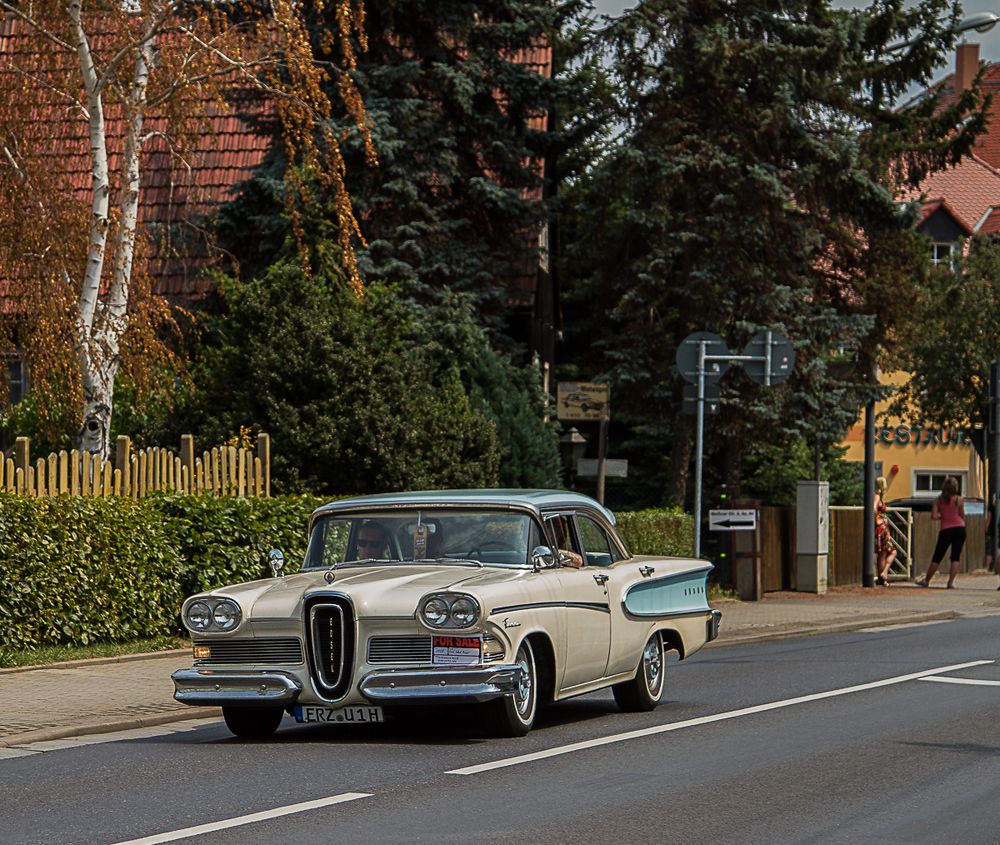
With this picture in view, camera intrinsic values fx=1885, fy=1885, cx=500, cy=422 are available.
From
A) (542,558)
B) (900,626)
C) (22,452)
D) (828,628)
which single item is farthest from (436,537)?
(900,626)

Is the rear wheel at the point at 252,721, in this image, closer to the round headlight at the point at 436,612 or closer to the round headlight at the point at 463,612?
the round headlight at the point at 436,612

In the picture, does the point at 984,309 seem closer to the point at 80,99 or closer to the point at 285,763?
the point at 80,99

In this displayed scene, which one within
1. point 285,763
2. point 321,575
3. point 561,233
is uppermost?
point 561,233

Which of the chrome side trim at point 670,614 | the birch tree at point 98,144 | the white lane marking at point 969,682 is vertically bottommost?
the white lane marking at point 969,682

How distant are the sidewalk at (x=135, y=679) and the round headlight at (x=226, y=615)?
58.6 inches

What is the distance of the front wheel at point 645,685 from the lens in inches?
504

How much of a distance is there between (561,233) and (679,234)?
12611 mm

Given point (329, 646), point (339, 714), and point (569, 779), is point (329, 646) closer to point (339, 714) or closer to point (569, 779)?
point (339, 714)

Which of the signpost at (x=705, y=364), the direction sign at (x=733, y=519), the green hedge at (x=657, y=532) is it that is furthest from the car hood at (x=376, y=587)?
the direction sign at (x=733, y=519)

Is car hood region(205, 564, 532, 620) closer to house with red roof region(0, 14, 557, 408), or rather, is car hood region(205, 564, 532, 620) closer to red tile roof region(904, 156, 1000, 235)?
house with red roof region(0, 14, 557, 408)

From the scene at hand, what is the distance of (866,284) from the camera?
3116cm

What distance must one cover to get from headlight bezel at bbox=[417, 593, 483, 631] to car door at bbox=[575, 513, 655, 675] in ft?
5.88

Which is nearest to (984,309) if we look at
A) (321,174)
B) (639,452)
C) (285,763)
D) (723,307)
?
(639,452)

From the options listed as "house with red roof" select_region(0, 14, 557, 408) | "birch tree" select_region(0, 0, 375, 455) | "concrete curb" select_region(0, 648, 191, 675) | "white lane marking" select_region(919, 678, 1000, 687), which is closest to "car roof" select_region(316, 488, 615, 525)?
"concrete curb" select_region(0, 648, 191, 675)
